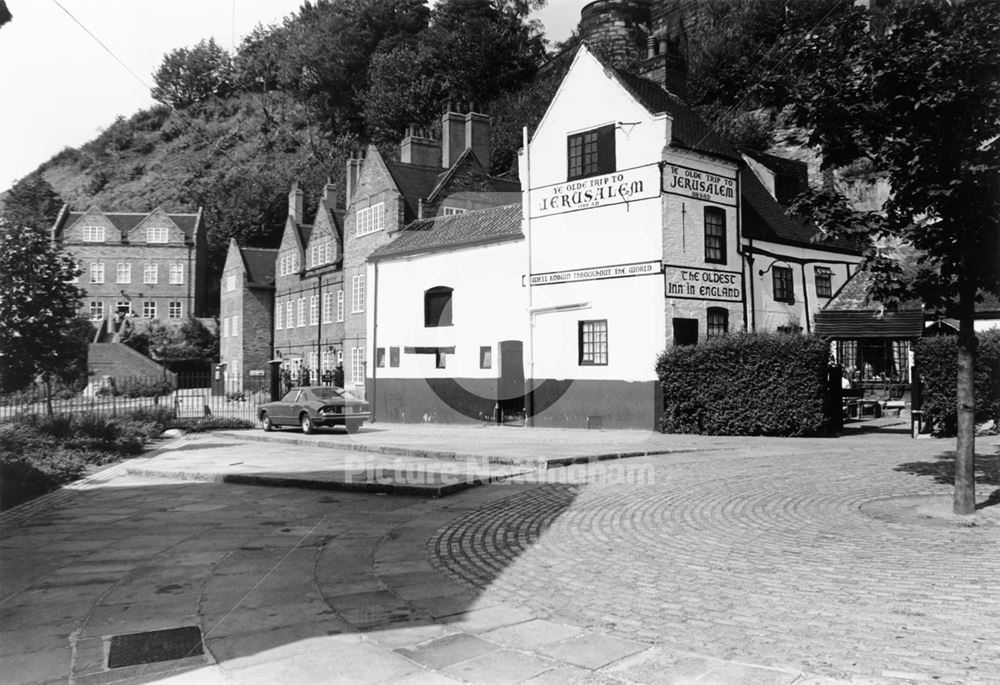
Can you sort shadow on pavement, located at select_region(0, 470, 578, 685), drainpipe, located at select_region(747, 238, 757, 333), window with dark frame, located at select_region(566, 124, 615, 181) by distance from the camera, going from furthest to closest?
drainpipe, located at select_region(747, 238, 757, 333)
window with dark frame, located at select_region(566, 124, 615, 181)
shadow on pavement, located at select_region(0, 470, 578, 685)

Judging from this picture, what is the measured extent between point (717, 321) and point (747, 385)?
415cm

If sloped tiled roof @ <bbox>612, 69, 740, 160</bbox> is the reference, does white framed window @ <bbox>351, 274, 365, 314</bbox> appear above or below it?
below

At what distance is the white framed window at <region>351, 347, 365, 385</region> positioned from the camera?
38.1 m

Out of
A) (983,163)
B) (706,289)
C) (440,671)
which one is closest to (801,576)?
(440,671)

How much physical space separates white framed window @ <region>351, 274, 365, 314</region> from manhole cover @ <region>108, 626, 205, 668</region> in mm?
33867

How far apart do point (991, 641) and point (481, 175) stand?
35.4m

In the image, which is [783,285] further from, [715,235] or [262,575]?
[262,575]

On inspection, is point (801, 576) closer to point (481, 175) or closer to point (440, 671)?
point (440, 671)

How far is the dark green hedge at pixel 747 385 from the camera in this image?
1886cm

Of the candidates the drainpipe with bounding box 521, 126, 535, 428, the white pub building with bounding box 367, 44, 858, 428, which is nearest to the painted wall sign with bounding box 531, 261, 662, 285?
the white pub building with bounding box 367, 44, 858, 428

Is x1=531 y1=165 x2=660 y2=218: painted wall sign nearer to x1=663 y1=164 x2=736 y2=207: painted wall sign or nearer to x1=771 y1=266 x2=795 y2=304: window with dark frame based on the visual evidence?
x1=663 y1=164 x2=736 y2=207: painted wall sign

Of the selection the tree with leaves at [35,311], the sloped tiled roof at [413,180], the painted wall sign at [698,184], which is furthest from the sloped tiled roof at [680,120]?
the tree with leaves at [35,311]

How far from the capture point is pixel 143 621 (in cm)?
541

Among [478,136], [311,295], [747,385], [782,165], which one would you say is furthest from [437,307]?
[311,295]
